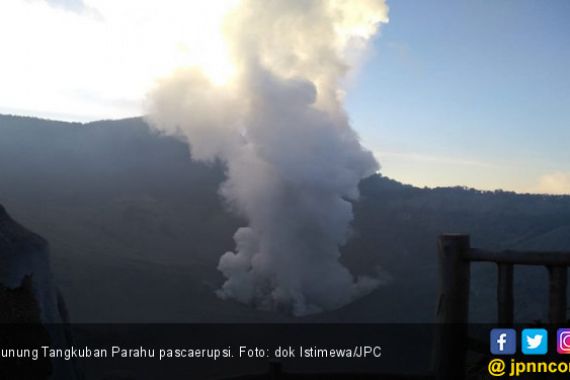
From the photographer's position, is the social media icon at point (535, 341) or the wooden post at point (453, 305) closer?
the social media icon at point (535, 341)

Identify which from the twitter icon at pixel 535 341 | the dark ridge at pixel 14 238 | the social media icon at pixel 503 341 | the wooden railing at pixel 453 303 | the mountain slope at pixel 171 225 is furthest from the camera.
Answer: the mountain slope at pixel 171 225

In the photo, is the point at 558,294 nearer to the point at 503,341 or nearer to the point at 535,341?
the point at 535,341

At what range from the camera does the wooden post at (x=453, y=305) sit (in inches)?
194

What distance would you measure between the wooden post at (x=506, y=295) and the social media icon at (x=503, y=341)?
8 cm

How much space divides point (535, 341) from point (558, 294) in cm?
44

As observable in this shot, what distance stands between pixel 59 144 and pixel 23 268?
192 feet

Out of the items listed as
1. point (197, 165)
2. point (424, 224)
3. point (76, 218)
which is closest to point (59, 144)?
point (197, 165)

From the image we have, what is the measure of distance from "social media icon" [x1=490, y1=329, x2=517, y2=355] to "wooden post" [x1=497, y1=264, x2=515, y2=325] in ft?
0.25

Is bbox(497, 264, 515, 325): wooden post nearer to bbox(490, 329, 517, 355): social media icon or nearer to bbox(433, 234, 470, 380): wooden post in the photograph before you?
bbox(490, 329, 517, 355): social media icon

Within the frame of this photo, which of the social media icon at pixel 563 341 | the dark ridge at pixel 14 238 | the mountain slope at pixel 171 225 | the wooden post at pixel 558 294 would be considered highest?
the mountain slope at pixel 171 225

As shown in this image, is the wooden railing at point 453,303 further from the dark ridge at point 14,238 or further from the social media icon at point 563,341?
the dark ridge at point 14,238


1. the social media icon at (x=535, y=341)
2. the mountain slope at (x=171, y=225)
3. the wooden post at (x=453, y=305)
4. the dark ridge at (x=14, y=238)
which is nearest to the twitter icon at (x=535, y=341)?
the social media icon at (x=535, y=341)

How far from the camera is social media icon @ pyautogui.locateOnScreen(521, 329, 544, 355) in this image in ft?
14.8

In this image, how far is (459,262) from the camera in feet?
16.2
